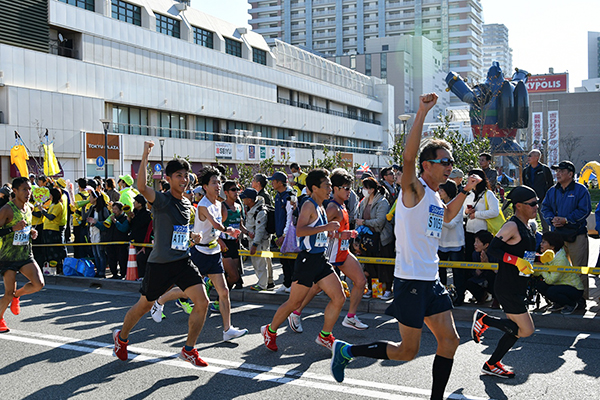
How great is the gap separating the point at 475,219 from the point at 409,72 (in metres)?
98.8

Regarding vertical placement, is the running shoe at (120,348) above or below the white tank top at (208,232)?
below

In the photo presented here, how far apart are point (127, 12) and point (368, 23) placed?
8608 centimetres

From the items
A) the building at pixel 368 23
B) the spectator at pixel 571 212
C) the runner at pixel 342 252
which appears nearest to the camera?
the runner at pixel 342 252

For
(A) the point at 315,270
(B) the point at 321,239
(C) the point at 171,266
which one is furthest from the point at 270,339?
(C) the point at 171,266

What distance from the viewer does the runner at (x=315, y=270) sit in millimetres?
6301

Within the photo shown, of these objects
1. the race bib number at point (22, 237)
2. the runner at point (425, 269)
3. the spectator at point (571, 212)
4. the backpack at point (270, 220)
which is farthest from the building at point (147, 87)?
the runner at point (425, 269)

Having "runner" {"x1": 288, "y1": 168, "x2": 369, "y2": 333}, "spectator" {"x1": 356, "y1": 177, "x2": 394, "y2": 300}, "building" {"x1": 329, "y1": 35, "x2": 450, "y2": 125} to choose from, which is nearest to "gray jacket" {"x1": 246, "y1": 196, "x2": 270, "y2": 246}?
"spectator" {"x1": 356, "y1": 177, "x2": 394, "y2": 300}

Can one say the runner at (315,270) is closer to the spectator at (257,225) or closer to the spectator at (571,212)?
the spectator at (257,225)

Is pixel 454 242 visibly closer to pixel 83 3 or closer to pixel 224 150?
pixel 83 3

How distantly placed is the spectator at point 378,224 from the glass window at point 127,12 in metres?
36.8

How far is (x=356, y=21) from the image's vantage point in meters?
121

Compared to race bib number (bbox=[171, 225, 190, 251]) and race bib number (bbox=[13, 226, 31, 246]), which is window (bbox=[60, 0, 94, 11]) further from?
race bib number (bbox=[171, 225, 190, 251])

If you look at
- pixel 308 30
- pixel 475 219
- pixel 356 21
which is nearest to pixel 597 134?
pixel 356 21

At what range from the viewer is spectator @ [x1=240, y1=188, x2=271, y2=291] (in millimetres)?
9984
